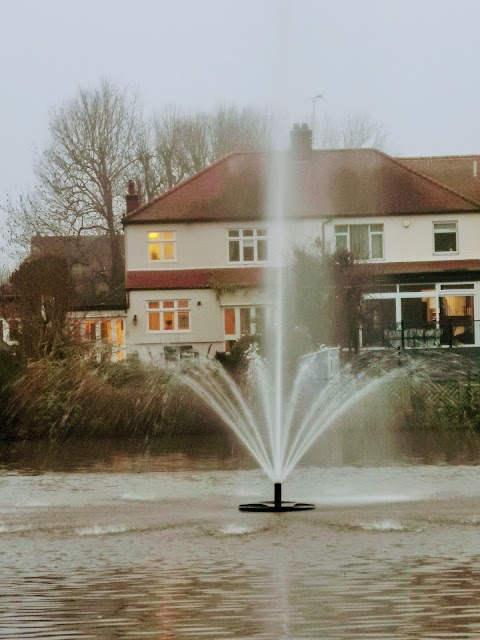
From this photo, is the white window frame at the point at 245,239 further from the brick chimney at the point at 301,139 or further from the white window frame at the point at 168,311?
the brick chimney at the point at 301,139

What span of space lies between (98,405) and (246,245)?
27.5 metres

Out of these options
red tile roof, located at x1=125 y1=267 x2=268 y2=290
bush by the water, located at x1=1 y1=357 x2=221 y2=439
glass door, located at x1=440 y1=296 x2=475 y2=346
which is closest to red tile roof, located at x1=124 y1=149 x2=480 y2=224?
red tile roof, located at x1=125 y1=267 x2=268 y2=290

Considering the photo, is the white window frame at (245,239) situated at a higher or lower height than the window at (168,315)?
higher

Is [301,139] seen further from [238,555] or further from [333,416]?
[238,555]

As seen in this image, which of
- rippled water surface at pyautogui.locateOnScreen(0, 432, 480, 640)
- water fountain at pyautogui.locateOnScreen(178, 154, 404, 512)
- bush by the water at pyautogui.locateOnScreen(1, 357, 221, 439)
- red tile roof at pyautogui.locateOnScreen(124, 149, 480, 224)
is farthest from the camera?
red tile roof at pyautogui.locateOnScreen(124, 149, 480, 224)

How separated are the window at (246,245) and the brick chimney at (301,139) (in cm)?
462

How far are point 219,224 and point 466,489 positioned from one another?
128ft

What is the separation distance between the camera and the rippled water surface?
360 inches

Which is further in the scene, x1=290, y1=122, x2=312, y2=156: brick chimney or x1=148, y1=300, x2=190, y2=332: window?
x1=290, y1=122, x2=312, y2=156: brick chimney

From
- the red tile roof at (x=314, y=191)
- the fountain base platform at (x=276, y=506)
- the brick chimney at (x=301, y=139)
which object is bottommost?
the fountain base platform at (x=276, y=506)

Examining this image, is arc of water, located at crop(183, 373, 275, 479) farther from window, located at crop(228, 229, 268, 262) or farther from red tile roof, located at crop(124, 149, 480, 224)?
red tile roof, located at crop(124, 149, 480, 224)

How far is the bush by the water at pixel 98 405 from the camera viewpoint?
2966 cm

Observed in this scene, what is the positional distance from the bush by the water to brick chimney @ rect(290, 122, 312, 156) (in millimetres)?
29646

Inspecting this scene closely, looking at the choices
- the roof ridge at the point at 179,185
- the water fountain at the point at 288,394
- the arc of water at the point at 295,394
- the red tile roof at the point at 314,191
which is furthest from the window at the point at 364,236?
the arc of water at the point at 295,394
